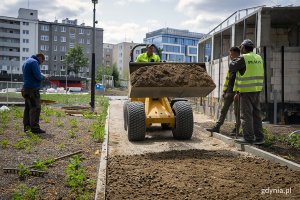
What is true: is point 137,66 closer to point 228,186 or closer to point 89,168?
point 89,168

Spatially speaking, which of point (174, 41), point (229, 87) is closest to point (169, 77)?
point (229, 87)

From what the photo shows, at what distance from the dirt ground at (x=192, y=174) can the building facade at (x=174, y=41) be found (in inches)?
3967

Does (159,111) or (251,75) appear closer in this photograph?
(251,75)

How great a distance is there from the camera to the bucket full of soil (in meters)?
7.98

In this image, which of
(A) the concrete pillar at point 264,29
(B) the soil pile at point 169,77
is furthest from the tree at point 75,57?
(B) the soil pile at point 169,77

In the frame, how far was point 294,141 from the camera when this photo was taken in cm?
769

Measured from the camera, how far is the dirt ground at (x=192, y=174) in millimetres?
4164

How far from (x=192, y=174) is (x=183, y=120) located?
311cm

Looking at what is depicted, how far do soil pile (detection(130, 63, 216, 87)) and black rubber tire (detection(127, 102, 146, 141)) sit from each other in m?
0.53

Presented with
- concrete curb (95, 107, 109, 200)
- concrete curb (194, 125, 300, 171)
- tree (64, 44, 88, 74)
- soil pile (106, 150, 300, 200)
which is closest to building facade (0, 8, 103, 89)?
tree (64, 44, 88, 74)

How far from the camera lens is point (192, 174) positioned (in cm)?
504

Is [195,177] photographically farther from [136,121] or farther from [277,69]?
[277,69]

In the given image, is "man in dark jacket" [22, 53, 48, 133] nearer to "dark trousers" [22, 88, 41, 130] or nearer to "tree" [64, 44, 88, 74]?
"dark trousers" [22, 88, 41, 130]

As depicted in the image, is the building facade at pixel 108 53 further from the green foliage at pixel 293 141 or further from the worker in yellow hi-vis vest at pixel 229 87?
the green foliage at pixel 293 141
